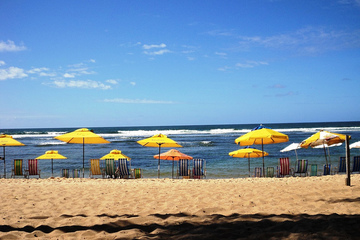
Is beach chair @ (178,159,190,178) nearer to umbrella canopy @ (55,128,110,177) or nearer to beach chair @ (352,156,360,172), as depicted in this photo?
umbrella canopy @ (55,128,110,177)

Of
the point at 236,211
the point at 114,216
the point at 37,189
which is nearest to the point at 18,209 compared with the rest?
the point at 114,216

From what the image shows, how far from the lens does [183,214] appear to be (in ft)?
15.7

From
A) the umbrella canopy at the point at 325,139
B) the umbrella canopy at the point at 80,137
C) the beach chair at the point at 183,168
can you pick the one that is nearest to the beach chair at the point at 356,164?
the umbrella canopy at the point at 325,139

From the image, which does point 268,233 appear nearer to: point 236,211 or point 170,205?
point 236,211

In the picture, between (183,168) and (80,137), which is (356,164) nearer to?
(183,168)

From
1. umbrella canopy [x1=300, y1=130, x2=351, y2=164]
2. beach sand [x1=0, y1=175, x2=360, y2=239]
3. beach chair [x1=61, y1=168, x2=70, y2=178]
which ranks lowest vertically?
beach chair [x1=61, y1=168, x2=70, y2=178]

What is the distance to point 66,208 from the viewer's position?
211 inches

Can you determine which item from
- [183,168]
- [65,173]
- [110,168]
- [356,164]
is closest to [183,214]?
[183,168]

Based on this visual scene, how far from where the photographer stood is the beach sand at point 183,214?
12.4ft

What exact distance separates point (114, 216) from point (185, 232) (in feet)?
4.64

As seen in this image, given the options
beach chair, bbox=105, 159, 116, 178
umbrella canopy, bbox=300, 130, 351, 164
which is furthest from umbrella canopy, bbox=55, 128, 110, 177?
umbrella canopy, bbox=300, 130, 351, 164

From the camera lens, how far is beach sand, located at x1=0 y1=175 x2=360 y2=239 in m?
3.78

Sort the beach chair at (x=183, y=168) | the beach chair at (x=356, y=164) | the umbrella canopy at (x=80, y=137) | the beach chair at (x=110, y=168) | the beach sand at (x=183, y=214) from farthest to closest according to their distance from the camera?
the beach chair at (x=356, y=164)
the beach chair at (x=110, y=168)
the beach chair at (x=183, y=168)
the umbrella canopy at (x=80, y=137)
the beach sand at (x=183, y=214)

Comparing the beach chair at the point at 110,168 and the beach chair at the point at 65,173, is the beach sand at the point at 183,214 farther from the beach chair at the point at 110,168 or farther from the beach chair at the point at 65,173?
the beach chair at the point at 65,173
